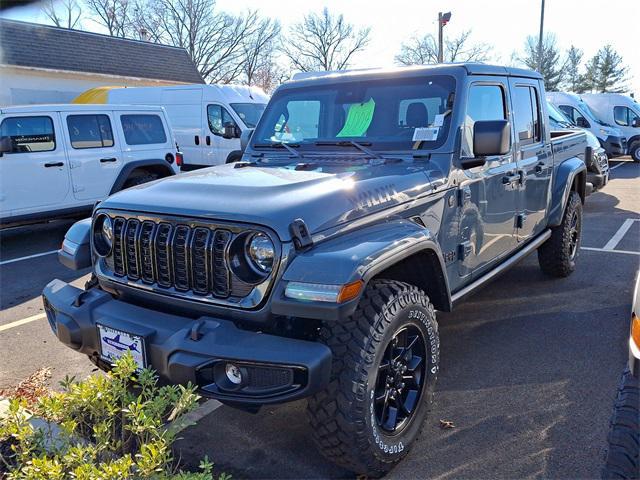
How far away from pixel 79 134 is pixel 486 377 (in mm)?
7125

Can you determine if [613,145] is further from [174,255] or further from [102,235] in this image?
[174,255]

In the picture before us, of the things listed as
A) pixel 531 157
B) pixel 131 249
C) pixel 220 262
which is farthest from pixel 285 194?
pixel 531 157

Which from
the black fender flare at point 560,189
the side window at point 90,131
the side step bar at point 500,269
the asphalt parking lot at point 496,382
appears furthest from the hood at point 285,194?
the side window at point 90,131

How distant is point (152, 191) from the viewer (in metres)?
3.05

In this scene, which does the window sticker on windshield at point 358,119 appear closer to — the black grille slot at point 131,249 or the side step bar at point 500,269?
the side step bar at point 500,269

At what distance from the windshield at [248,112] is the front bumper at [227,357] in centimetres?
1053

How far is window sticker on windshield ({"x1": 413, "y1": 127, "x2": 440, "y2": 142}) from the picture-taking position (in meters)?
3.54

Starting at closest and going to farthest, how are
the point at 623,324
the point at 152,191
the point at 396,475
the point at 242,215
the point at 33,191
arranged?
the point at 242,215 → the point at 396,475 → the point at 152,191 → the point at 623,324 → the point at 33,191

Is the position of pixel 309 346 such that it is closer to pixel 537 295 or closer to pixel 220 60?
pixel 537 295

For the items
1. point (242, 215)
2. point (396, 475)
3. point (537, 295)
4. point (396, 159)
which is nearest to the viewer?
point (242, 215)

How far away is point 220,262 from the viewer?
2.58 metres

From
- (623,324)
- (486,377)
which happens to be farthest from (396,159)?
(623,324)

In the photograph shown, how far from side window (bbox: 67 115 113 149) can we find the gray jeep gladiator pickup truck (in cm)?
538

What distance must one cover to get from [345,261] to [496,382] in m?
1.84
